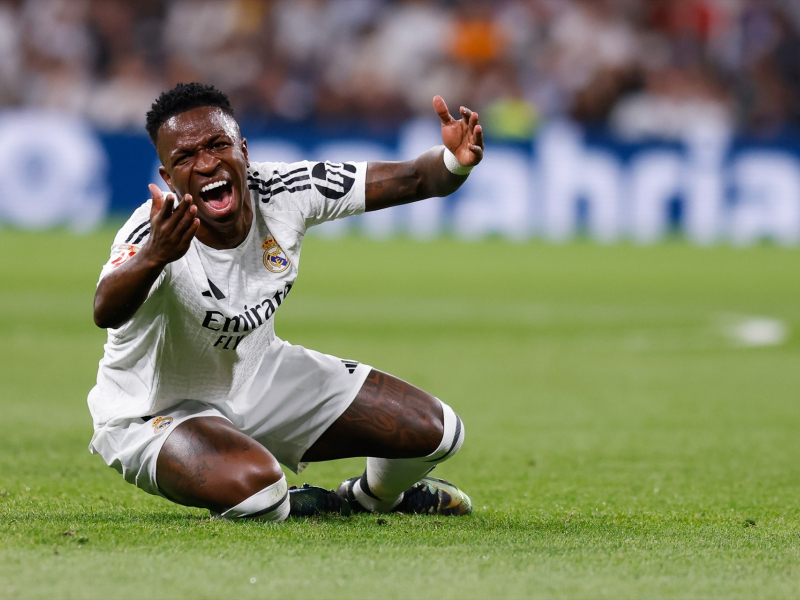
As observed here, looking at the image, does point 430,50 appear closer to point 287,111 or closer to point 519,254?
point 287,111

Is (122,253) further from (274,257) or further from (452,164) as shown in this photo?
(452,164)

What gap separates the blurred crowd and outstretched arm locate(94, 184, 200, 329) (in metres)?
14.6

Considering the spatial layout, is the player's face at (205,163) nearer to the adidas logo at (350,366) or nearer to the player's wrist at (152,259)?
the player's wrist at (152,259)

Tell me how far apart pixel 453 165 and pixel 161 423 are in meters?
1.38

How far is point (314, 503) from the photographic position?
422 centimetres

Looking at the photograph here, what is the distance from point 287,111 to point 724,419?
12.9 meters

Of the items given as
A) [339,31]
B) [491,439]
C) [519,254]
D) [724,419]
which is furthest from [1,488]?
[339,31]

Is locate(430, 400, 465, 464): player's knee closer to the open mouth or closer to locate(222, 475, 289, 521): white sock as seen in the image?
locate(222, 475, 289, 521): white sock

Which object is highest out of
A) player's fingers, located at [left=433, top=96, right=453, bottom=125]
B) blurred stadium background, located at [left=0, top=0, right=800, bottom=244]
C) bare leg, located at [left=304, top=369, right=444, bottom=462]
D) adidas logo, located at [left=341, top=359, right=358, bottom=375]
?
blurred stadium background, located at [left=0, top=0, right=800, bottom=244]

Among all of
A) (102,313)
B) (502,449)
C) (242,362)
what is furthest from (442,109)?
(502,449)

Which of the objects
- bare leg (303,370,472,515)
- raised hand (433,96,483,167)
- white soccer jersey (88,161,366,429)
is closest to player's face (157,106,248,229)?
white soccer jersey (88,161,366,429)

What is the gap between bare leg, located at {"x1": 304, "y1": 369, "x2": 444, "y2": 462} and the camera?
4305 mm

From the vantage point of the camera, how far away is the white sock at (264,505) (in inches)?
154

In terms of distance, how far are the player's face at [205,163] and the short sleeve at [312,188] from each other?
0.70 feet
